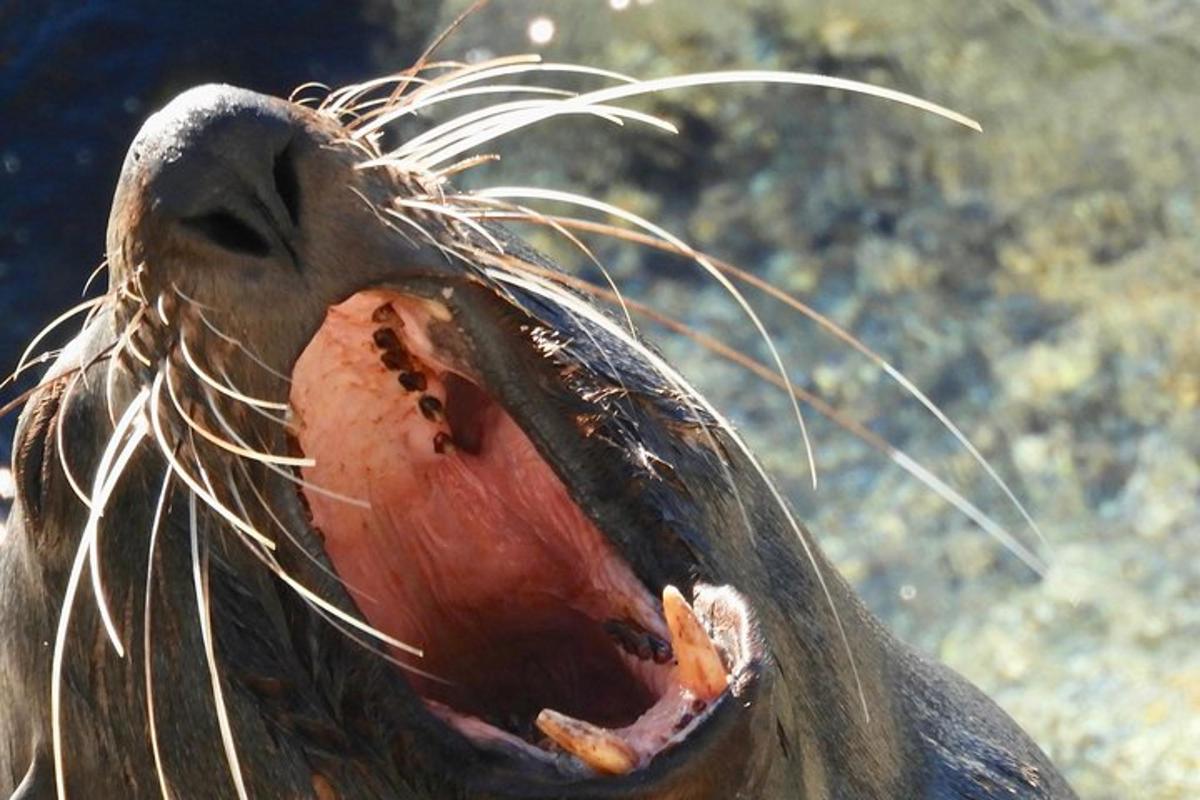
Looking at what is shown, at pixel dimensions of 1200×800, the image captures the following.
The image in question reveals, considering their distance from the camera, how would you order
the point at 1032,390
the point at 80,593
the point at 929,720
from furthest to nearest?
the point at 1032,390 < the point at 929,720 < the point at 80,593

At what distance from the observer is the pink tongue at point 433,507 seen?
2.75m

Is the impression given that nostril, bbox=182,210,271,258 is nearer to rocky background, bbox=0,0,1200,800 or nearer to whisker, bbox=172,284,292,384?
whisker, bbox=172,284,292,384

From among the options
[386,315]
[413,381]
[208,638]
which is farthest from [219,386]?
[413,381]

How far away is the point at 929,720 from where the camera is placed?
368 cm

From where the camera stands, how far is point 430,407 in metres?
2.87

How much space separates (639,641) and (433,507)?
1.40 ft

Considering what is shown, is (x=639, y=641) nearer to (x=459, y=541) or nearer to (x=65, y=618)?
(x=459, y=541)

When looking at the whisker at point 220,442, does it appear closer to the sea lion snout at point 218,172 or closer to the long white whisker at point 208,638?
the long white whisker at point 208,638

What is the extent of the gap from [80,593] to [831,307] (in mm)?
4357

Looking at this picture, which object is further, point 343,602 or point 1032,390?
point 1032,390

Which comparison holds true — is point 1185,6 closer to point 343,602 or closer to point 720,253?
point 720,253

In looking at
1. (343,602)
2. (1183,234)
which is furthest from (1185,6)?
(343,602)

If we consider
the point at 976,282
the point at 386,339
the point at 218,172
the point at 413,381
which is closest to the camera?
the point at 218,172

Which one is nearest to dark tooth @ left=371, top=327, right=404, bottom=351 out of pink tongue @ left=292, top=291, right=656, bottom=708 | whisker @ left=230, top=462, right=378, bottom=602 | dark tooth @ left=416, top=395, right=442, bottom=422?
pink tongue @ left=292, top=291, right=656, bottom=708
